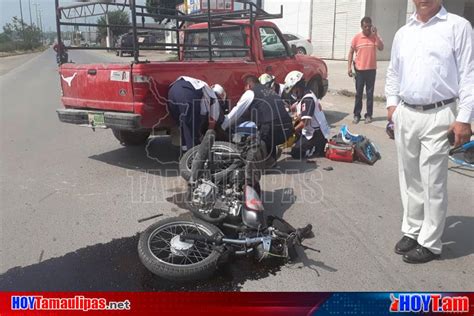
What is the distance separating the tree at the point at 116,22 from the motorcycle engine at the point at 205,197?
2968mm

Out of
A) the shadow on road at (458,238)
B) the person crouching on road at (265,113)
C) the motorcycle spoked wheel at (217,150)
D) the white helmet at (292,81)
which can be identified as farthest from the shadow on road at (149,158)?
the shadow on road at (458,238)

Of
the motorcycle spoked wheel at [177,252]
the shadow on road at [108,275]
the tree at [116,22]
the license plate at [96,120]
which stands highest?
the tree at [116,22]

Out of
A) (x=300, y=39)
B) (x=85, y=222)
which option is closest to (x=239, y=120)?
(x=85, y=222)

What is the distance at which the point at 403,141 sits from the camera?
11.9 feet

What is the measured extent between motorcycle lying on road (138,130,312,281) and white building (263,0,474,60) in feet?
70.3

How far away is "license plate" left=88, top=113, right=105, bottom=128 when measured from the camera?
18.9ft

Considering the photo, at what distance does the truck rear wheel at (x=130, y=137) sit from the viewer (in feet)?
→ 23.1

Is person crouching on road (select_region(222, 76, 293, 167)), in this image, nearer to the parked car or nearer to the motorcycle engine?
the parked car

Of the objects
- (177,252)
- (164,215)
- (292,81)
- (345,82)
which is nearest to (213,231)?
(177,252)

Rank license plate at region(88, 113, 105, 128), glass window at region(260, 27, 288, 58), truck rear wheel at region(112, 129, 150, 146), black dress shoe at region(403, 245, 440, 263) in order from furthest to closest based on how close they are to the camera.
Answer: glass window at region(260, 27, 288, 58), truck rear wheel at region(112, 129, 150, 146), license plate at region(88, 113, 105, 128), black dress shoe at region(403, 245, 440, 263)

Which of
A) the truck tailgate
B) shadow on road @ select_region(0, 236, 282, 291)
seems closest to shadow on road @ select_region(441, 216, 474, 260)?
shadow on road @ select_region(0, 236, 282, 291)

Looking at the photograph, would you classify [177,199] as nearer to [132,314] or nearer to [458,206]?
[132,314]

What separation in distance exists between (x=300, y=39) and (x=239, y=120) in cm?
1715

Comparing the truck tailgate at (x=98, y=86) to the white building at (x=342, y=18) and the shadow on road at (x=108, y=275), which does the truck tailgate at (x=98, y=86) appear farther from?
the white building at (x=342, y=18)
